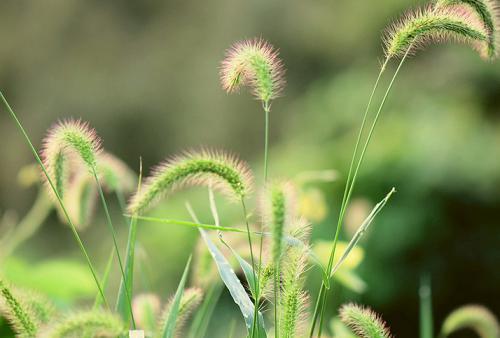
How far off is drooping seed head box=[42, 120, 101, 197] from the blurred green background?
46 cm

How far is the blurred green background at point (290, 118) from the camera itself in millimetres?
4242

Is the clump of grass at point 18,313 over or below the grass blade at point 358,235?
below

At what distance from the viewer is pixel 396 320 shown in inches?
167

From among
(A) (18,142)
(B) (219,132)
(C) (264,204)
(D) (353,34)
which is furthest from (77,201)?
(A) (18,142)

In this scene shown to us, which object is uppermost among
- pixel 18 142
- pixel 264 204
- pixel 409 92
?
pixel 18 142

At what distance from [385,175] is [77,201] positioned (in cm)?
305

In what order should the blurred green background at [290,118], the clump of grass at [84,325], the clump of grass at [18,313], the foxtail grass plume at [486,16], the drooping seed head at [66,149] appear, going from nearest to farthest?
the clump of grass at [84,325], the clump of grass at [18,313], the drooping seed head at [66,149], the foxtail grass plume at [486,16], the blurred green background at [290,118]

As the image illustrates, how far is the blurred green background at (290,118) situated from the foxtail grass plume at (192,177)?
1.25 ft

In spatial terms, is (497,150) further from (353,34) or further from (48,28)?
(48,28)

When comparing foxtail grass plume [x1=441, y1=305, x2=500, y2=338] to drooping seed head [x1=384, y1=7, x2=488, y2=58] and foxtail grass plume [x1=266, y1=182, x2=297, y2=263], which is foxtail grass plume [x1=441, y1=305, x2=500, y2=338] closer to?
drooping seed head [x1=384, y1=7, x2=488, y2=58]

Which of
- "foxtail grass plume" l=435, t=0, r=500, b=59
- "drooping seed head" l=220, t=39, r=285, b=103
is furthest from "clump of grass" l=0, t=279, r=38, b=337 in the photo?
"foxtail grass plume" l=435, t=0, r=500, b=59

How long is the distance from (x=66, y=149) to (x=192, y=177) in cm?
26

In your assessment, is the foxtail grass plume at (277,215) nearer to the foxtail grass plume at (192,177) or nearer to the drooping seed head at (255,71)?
the foxtail grass plume at (192,177)

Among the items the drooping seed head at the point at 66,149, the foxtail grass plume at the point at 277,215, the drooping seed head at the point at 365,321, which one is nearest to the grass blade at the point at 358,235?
the drooping seed head at the point at 365,321
